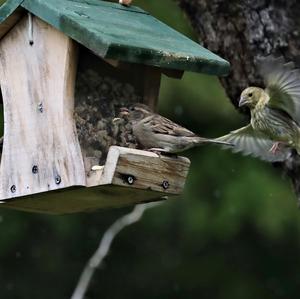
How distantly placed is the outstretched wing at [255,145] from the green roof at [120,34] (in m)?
0.78

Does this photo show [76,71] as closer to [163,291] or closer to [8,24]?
[8,24]

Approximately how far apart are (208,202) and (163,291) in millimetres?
1798

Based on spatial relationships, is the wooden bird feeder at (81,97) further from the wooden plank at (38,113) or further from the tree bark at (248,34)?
the tree bark at (248,34)

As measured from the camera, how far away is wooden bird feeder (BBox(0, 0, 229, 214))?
226 inches

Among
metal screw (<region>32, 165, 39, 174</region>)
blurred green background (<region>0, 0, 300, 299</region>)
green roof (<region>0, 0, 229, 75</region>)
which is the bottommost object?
blurred green background (<region>0, 0, 300, 299</region>)

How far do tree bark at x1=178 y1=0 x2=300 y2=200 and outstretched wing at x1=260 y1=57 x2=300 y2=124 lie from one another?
149 millimetres

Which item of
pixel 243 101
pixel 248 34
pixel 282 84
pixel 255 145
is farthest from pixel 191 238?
pixel 282 84

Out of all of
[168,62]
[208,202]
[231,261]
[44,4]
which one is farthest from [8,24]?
[231,261]

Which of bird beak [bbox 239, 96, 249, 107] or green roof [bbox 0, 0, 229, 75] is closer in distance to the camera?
green roof [bbox 0, 0, 229, 75]

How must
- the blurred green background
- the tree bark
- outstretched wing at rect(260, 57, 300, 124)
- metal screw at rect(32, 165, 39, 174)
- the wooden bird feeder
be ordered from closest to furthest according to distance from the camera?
the wooden bird feeder, metal screw at rect(32, 165, 39, 174), outstretched wing at rect(260, 57, 300, 124), the tree bark, the blurred green background

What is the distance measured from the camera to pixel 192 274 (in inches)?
547

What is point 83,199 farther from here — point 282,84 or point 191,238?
point 191,238

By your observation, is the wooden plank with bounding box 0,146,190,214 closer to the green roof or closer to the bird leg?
the green roof

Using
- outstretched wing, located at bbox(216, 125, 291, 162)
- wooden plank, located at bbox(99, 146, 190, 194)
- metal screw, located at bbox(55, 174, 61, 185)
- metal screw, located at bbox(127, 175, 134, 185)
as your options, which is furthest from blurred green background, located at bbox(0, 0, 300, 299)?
metal screw, located at bbox(127, 175, 134, 185)
